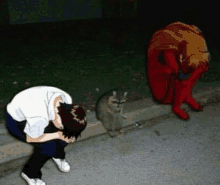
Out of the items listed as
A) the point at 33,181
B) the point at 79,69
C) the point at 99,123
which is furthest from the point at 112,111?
the point at 79,69

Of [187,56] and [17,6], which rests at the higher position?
[187,56]

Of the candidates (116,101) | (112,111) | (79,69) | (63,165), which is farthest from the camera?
(79,69)

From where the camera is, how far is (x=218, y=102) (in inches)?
166

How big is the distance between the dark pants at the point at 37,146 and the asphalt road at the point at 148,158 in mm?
234

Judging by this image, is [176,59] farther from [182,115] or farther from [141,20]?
[141,20]

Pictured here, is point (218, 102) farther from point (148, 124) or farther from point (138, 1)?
point (138, 1)

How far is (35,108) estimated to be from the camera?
5.97 feet

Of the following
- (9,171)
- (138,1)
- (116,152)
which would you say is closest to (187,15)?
(138,1)

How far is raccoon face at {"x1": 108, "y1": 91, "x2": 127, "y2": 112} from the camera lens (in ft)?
8.66

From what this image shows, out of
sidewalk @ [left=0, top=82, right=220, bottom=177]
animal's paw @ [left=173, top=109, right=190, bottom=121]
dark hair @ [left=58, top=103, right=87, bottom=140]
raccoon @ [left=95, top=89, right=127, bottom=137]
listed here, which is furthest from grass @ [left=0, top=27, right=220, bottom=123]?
dark hair @ [left=58, top=103, right=87, bottom=140]

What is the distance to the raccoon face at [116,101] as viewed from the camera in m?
2.64

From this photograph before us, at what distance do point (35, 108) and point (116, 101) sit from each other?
1052 millimetres

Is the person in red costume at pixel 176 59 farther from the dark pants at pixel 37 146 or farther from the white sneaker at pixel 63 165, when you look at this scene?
the white sneaker at pixel 63 165

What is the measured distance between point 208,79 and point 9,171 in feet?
13.0
